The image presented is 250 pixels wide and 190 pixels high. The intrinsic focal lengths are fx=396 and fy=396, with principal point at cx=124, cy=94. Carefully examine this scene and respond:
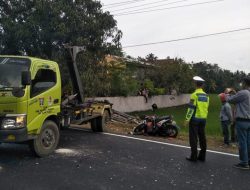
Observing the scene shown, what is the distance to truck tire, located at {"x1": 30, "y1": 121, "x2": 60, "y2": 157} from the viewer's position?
338 inches

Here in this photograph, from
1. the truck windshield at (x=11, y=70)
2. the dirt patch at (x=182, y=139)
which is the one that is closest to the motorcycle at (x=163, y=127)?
the dirt patch at (x=182, y=139)

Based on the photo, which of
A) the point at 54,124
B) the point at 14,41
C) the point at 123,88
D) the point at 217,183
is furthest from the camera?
the point at 123,88

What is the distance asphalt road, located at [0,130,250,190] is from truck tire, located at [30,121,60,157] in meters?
0.18

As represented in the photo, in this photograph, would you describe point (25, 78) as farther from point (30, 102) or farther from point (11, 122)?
point (11, 122)

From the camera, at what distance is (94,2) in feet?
76.2

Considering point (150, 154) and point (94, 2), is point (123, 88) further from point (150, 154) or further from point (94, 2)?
point (150, 154)

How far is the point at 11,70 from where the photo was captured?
8.55 meters

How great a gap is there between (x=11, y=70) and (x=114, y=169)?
309cm

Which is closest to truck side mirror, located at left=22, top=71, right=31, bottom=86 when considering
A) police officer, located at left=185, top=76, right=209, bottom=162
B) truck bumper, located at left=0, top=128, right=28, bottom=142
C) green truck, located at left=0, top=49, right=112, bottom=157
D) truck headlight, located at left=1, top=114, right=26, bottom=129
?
green truck, located at left=0, top=49, right=112, bottom=157

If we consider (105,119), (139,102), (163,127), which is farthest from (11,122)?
(139,102)

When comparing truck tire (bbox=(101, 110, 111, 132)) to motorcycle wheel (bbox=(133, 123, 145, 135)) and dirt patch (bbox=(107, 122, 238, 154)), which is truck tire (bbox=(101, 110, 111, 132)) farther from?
motorcycle wheel (bbox=(133, 123, 145, 135))

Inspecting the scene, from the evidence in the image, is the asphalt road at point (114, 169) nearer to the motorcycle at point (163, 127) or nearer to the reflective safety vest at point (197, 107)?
the reflective safety vest at point (197, 107)

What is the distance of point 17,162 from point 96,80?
1487 cm

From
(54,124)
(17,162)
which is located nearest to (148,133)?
(54,124)
